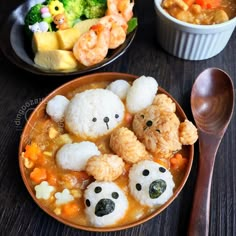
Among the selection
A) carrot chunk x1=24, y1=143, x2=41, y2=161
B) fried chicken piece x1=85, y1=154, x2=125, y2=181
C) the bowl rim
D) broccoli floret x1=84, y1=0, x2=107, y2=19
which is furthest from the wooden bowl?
broccoli floret x1=84, y1=0, x2=107, y2=19

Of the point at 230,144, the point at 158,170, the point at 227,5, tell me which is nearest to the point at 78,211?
the point at 158,170

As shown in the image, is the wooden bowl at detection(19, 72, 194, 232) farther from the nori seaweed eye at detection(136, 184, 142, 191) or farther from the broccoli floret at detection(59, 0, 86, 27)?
the broccoli floret at detection(59, 0, 86, 27)

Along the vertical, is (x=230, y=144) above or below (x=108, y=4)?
below

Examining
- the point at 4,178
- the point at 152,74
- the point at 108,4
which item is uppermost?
the point at 108,4

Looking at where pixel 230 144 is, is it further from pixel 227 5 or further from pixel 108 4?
pixel 108 4

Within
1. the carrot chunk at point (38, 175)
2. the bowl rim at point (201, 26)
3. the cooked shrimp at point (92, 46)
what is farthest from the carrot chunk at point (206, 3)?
the carrot chunk at point (38, 175)

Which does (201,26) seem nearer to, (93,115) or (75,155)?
(93,115)
